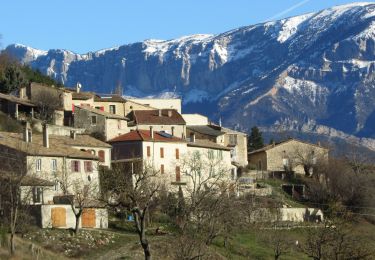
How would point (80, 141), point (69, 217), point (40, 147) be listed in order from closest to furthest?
point (69, 217) → point (40, 147) → point (80, 141)

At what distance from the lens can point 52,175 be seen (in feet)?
276

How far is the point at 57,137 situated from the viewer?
95.4m

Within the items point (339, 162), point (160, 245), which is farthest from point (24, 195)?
point (339, 162)

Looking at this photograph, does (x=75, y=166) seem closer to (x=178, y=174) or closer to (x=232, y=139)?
(x=178, y=174)

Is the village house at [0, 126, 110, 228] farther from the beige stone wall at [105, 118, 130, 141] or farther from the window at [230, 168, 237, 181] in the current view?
the window at [230, 168, 237, 181]

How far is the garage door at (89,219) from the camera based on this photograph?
8138 cm

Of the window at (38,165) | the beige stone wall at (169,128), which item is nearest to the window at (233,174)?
the beige stone wall at (169,128)

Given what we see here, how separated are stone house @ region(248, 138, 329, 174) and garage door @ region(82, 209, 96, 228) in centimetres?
5368

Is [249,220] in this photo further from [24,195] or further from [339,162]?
[339,162]

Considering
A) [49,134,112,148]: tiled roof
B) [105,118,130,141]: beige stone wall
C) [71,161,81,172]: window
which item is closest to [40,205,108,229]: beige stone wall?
[71,161,81,172]: window

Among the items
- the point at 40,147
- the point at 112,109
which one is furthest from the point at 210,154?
the point at 40,147

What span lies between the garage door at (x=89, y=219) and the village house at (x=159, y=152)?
17.4 meters

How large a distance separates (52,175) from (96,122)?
26.0 metres

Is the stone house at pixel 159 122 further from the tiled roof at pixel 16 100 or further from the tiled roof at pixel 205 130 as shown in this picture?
the tiled roof at pixel 16 100
